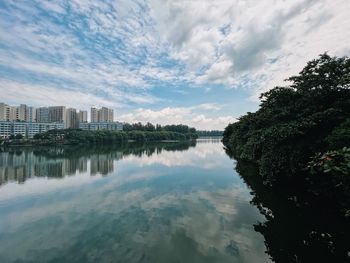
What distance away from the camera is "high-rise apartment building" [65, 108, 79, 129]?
450 feet

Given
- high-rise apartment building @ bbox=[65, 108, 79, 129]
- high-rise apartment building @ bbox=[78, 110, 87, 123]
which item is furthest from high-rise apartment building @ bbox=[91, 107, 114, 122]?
high-rise apartment building @ bbox=[65, 108, 79, 129]

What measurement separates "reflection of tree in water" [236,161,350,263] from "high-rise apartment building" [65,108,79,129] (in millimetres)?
143875

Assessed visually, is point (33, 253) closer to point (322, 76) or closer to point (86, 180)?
point (86, 180)

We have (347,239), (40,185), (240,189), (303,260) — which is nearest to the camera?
(303,260)

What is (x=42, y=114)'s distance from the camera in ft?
456

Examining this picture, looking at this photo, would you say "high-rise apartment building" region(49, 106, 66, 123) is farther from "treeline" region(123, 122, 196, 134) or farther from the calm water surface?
the calm water surface

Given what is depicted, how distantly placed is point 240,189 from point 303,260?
8.39 m

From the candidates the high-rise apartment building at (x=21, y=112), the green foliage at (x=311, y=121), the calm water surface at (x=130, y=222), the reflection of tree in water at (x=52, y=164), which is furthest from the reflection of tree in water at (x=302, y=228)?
the high-rise apartment building at (x=21, y=112)

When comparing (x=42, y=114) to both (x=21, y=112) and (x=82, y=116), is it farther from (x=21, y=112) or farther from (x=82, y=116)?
(x=82, y=116)

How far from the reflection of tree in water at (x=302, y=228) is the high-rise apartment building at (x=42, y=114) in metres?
154

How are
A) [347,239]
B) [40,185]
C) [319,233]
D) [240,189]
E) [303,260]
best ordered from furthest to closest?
1. [40,185]
2. [240,189]
3. [319,233]
4. [347,239]
5. [303,260]

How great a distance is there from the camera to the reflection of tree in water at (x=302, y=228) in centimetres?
639

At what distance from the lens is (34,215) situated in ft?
35.0

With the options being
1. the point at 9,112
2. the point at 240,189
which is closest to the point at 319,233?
the point at 240,189
